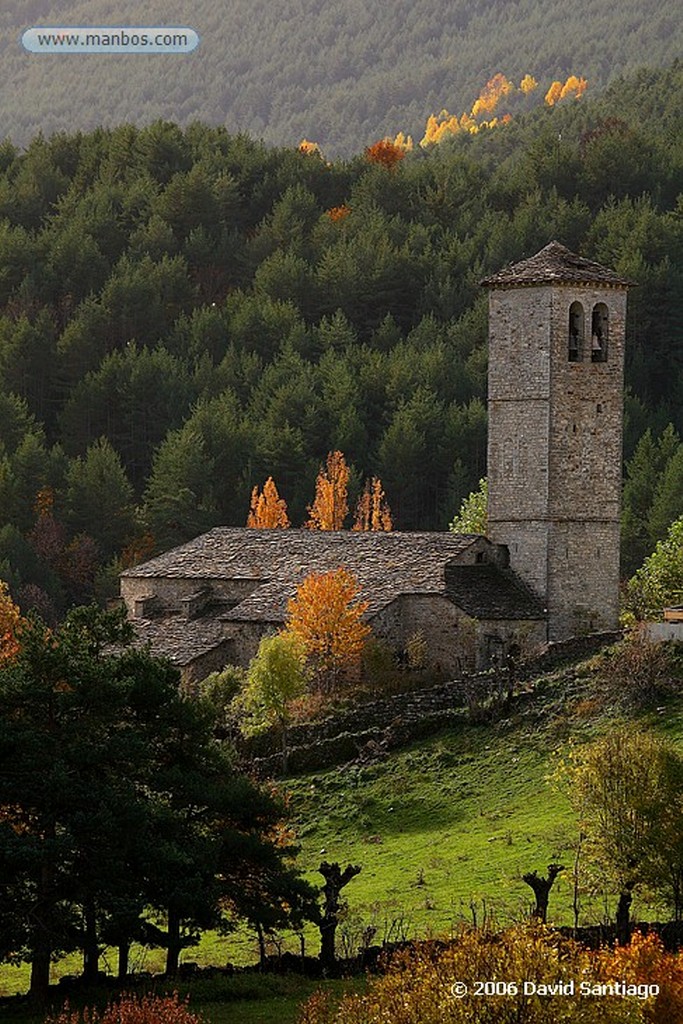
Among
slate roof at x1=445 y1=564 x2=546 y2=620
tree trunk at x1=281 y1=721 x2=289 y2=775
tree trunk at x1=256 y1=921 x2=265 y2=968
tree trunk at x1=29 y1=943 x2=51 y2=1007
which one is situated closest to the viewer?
tree trunk at x1=29 y1=943 x2=51 y2=1007

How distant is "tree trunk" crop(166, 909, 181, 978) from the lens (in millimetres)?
31977

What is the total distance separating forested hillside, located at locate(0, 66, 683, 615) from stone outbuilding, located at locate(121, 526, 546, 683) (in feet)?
61.8

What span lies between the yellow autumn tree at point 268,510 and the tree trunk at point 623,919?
4477cm

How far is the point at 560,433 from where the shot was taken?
57.2 metres

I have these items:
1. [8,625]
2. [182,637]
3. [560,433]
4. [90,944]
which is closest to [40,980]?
[90,944]

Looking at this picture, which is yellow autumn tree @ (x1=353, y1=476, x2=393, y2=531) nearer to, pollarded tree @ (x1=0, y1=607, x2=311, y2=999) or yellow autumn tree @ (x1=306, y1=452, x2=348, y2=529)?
yellow autumn tree @ (x1=306, y1=452, x2=348, y2=529)

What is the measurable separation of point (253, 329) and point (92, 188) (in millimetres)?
25977

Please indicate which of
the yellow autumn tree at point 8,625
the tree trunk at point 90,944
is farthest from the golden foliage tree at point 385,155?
the tree trunk at point 90,944

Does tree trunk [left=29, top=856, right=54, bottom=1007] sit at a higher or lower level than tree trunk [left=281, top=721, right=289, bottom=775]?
lower

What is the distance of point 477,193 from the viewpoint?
121 meters

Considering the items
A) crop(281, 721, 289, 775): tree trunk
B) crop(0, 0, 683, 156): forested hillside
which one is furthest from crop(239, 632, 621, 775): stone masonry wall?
crop(0, 0, 683, 156): forested hillside

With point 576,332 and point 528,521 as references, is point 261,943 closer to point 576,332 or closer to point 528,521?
point 528,521

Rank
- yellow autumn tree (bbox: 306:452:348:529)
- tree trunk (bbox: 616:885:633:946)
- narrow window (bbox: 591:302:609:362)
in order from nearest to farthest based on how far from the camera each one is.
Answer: tree trunk (bbox: 616:885:633:946) < narrow window (bbox: 591:302:609:362) < yellow autumn tree (bbox: 306:452:348:529)

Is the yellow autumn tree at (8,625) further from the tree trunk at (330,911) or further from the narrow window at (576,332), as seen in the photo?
the tree trunk at (330,911)
